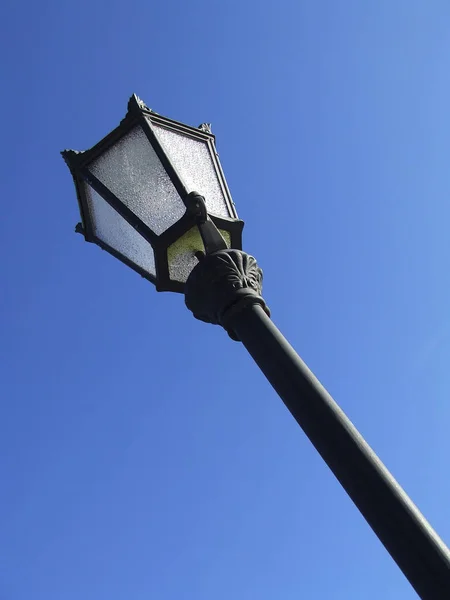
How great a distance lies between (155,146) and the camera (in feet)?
13.8

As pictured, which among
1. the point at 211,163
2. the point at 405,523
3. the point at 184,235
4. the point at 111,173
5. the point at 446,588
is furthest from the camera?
the point at 211,163

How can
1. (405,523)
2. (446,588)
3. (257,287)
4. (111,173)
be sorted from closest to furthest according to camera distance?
1. (446,588)
2. (405,523)
3. (257,287)
4. (111,173)

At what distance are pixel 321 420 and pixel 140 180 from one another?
2.31m

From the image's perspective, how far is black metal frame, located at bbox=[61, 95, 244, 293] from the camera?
3.89m

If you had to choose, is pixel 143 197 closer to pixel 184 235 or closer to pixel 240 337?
pixel 184 235

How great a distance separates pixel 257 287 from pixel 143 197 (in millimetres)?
1133

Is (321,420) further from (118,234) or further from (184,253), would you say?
(118,234)

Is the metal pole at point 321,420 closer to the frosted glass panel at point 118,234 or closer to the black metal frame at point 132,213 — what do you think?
the black metal frame at point 132,213

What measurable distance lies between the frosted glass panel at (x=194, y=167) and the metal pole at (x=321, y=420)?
69cm

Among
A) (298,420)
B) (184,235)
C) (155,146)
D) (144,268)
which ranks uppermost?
(155,146)

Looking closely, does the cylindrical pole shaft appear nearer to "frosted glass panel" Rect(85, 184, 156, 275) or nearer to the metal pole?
the metal pole

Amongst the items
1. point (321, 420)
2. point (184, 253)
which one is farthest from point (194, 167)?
point (321, 420)

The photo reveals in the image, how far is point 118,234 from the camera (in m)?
4.54

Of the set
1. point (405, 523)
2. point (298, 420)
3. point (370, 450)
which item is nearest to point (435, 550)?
point (405, 523)
